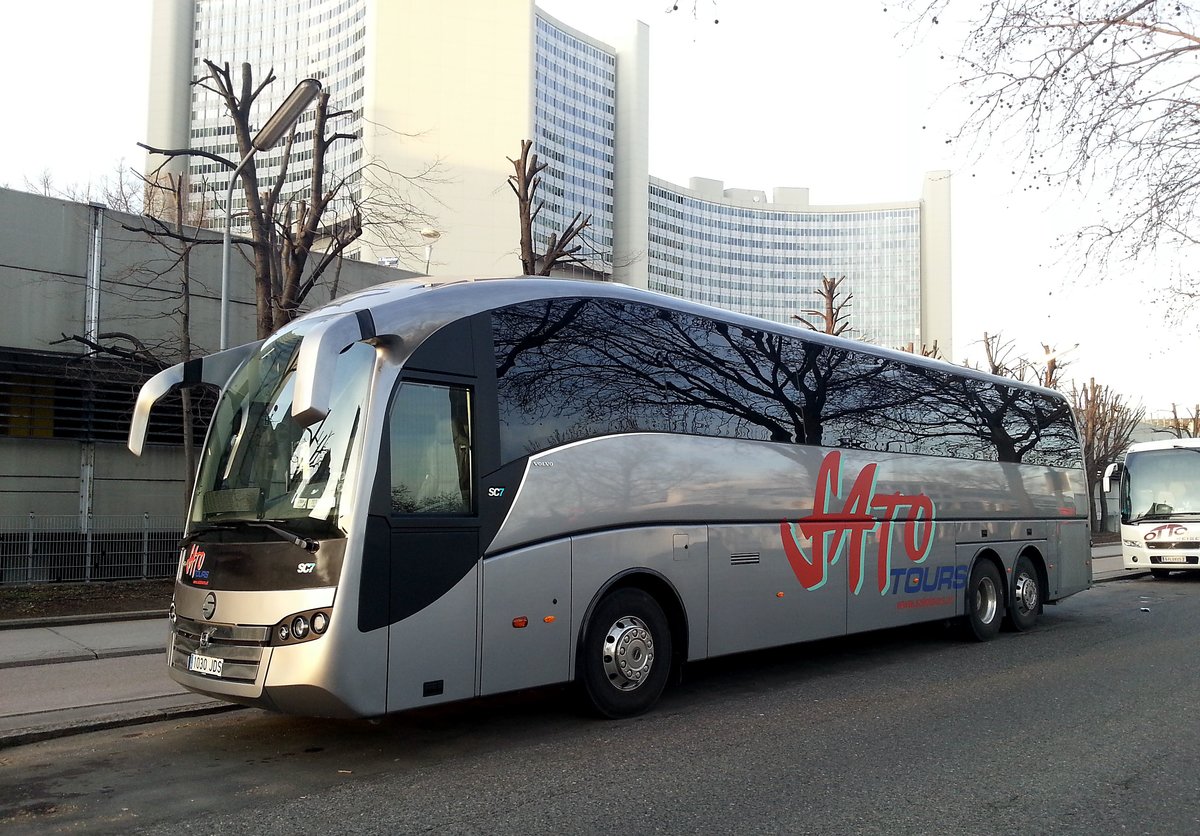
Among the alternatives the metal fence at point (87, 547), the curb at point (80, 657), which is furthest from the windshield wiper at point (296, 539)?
the metal fence at point (87, 547)

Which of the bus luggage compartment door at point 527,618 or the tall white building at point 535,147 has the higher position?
the tall white building at point 535,147

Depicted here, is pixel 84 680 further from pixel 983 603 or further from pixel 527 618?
pixel 983 603

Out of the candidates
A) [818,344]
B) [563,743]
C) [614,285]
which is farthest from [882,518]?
[563,743]

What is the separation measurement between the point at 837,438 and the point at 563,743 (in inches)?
196

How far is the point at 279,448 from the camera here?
22.5ft

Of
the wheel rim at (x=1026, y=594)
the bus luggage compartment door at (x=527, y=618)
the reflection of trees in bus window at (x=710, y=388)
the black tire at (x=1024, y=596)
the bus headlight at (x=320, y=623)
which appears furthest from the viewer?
the wheel rim at (x=1026, y=594)

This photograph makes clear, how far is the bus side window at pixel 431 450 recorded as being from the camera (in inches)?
267

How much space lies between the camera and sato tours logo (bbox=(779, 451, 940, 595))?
10.2m

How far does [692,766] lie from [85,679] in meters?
6.57

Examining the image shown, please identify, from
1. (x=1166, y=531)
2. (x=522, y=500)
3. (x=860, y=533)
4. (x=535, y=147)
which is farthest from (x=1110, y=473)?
(x=535, y=147)

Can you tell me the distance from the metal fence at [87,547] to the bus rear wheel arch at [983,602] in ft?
45.8

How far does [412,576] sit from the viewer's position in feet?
22.0

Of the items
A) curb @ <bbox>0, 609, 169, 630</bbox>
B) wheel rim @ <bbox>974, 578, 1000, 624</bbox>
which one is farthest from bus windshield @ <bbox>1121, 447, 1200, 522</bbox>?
curb @ <bbox>0, 609, 169, 630</bbox>

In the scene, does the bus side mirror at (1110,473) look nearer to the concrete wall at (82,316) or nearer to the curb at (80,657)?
the concrete wall at (82,316)
